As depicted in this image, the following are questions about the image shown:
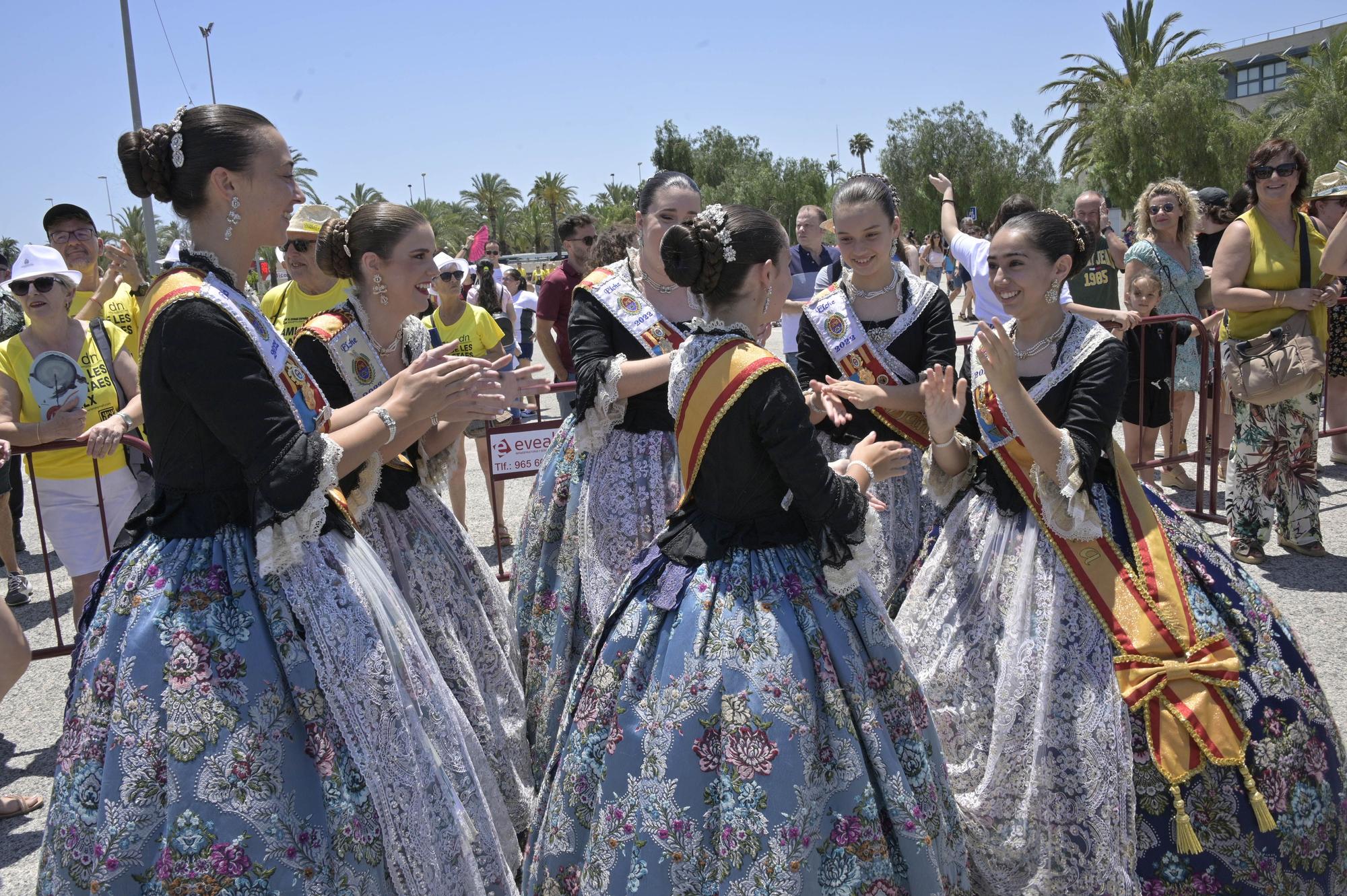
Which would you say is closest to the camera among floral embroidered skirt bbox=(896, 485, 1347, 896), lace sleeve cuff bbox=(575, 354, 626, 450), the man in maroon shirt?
floral embroidered skirt bbox=(896, 485, 1347, 896)

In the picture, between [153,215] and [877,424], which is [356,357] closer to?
[877,424]

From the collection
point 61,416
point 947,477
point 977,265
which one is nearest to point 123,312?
point 61,416

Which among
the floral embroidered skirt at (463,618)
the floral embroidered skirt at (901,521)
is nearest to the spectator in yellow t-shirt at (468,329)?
the floral embroidered skirt at (463,618)

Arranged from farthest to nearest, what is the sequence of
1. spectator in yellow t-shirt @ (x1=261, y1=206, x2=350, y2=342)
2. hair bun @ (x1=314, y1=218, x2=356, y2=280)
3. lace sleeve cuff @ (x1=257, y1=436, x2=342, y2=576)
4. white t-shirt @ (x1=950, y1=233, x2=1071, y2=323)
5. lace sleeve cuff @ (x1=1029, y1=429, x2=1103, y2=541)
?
white t-shirt @ (x1=950, y1=233, x2=1071, y2=323), spectator in yellow t-shirt @ (x1=261, y1=206, x2=350, y2=342), hair bun @ (x1=314, y1=218, x2=356, y2=280), lace sleeve cuff @ (x1=1029, y1=429, x2=1103, y2=541), lace sleeve cuff @ (x1=257, y1=436, x2=342, y2=576)

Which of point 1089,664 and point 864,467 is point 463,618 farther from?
point 1089,664

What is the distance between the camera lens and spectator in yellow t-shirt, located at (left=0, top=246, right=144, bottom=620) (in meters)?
5.18

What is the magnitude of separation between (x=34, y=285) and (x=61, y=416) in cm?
74

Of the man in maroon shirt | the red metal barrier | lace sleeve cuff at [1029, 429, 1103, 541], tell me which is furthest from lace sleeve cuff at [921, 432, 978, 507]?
the red metal barrier

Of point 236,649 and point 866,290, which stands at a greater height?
point 866,290

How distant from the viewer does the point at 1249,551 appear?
5703mm

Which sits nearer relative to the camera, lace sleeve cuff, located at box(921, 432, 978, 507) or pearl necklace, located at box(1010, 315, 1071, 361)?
pearl necklace, located at box(1010, 315, 1071, 361)

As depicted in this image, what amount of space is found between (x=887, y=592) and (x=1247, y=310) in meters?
3.38

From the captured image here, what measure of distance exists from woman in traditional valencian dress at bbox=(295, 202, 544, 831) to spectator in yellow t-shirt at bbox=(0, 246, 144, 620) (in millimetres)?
2475

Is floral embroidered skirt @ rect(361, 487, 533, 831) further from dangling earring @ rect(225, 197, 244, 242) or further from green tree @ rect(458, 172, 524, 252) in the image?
green tree @ rect(458, 172, 524, 252)
